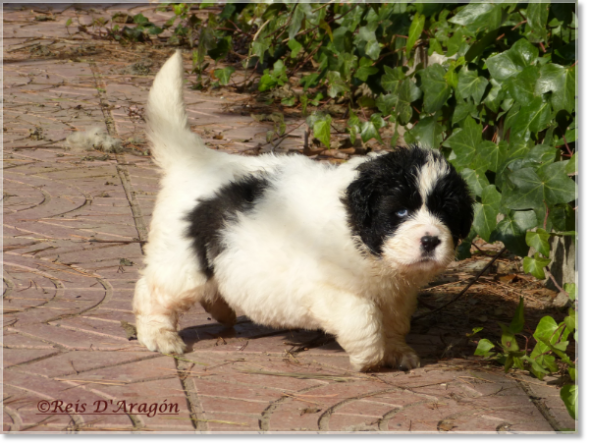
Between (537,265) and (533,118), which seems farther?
(533,118)

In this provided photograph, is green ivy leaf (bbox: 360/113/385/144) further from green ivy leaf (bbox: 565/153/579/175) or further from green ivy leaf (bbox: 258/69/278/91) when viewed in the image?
green ivy leaf (bbox: 565/153/579/175)

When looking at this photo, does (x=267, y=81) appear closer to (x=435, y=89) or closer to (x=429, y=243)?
(x=435, y=89)

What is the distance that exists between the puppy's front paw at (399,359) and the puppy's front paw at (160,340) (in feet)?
3.27

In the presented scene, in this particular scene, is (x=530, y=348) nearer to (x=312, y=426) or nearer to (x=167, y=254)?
(x=312, y=426)

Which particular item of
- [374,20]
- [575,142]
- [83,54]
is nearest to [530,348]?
[575,142]

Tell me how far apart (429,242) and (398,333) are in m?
0.78

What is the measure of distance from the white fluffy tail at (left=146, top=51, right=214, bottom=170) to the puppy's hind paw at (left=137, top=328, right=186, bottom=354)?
841mm

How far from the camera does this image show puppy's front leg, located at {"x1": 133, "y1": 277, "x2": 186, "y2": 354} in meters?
3.52

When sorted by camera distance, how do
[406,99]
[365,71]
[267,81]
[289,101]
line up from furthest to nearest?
1. [289,101]
2. [267,81]
3. [365,71]
4. [406,99]

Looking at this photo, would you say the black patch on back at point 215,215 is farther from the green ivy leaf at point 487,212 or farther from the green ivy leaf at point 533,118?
the green ivy leaf at point 533,118

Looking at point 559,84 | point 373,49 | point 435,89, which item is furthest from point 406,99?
point 559,84

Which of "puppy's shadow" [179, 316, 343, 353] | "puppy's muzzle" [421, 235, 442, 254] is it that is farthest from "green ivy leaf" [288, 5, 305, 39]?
"puppy's muzzle" [421, 235, 442, 254]

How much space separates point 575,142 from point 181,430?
2.32 m

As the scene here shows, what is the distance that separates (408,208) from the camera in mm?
3100
